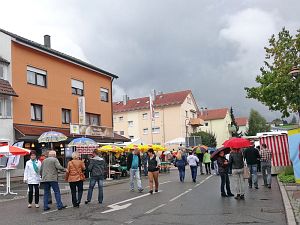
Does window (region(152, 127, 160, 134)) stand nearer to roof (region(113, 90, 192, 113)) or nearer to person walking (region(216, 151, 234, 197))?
roof (region(113, 90, 192, 113))

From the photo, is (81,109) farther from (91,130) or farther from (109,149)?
(109,149)

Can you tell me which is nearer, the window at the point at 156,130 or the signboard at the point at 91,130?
the signboard at the point at 91,130

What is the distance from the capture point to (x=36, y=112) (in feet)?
95.5

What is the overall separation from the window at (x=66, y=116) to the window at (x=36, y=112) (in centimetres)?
253

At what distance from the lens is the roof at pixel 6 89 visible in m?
24.8

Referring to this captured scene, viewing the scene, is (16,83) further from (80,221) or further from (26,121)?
(80,221)

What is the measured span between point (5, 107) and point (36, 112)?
3458mm

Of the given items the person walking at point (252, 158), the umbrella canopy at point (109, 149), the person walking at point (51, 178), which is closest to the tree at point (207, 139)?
the umbrella canopy at point (109, 149)

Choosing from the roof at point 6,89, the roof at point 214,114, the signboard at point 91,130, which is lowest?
the signboard at point 91,130

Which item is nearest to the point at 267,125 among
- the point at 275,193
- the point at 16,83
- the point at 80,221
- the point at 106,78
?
the point at 106,78

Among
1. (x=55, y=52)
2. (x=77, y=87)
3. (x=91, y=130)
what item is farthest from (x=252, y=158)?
(x=77, y=87)

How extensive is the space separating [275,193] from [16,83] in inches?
715

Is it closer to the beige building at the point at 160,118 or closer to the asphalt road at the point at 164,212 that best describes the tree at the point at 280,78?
the asphalt road at the point at 164,212

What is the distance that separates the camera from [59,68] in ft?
104
